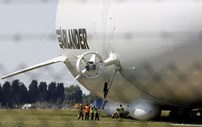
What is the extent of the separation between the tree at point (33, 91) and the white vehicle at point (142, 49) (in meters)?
9.30

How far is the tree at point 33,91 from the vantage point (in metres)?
4.39

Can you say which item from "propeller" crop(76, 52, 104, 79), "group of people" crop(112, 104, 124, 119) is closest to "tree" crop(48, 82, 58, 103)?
"propeller" crop(76, 52, 104, 79)

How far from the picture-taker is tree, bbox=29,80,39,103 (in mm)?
4395

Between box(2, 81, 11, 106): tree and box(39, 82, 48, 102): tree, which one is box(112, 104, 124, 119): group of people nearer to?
box(39, 82, 48, 102): tree

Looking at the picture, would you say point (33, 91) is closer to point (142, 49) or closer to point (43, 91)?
point (43, 91)

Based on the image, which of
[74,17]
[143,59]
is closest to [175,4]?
[143,59]

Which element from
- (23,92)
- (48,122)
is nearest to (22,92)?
(23,92)

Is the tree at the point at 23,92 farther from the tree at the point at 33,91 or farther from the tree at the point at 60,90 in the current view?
the tree at the point at 60,90

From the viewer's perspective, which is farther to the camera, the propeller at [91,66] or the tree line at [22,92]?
the propeller at [91,66]

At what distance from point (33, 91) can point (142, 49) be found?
13165 millimetres

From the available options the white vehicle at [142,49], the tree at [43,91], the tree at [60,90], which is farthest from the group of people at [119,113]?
the tree at [43,91]

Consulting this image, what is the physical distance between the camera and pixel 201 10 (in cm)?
1650

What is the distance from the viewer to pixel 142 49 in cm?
1758

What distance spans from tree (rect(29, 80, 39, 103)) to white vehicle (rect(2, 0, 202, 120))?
9.30 m
